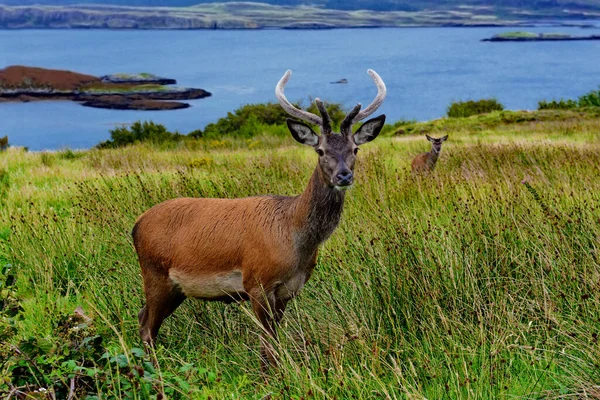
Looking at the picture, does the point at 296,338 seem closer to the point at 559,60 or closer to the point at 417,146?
the point at 417,146

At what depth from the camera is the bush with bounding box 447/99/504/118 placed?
144 feet

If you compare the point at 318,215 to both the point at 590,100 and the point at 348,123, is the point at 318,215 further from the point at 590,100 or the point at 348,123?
the point at 590,100

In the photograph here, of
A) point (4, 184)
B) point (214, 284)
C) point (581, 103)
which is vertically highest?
point (214, 284)

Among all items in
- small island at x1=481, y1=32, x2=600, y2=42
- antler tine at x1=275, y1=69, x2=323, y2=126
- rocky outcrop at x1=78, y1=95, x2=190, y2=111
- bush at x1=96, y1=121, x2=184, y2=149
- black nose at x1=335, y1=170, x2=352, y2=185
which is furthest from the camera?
small island at x1=481, y1=32, x2=600, y2=42

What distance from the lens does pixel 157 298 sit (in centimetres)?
500

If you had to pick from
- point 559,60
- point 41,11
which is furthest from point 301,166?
point 41,11

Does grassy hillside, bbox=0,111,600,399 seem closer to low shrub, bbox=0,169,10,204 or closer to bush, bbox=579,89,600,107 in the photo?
low shrub, bbox=0,169,10,204

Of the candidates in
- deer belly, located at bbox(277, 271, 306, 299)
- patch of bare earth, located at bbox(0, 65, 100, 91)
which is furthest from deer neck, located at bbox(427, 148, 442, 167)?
patch of bare earth, located at bbox(0, 65, 100, 91)

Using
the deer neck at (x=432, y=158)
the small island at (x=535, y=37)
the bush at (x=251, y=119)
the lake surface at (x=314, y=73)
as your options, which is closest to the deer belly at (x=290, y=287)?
the deer neck at (x=432, y=158)

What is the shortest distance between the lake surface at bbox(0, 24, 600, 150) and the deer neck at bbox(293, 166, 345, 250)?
Result: 27.7 m

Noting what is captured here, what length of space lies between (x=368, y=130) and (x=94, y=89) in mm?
73139

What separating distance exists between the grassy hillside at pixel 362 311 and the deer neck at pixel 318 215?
0.50 m

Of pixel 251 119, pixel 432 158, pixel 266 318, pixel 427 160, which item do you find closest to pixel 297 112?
pixel 266 318

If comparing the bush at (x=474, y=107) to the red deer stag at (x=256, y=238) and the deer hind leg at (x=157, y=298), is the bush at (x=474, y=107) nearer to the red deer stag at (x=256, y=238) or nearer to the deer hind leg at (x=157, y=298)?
the red deer stag at (x=256, y=238)
